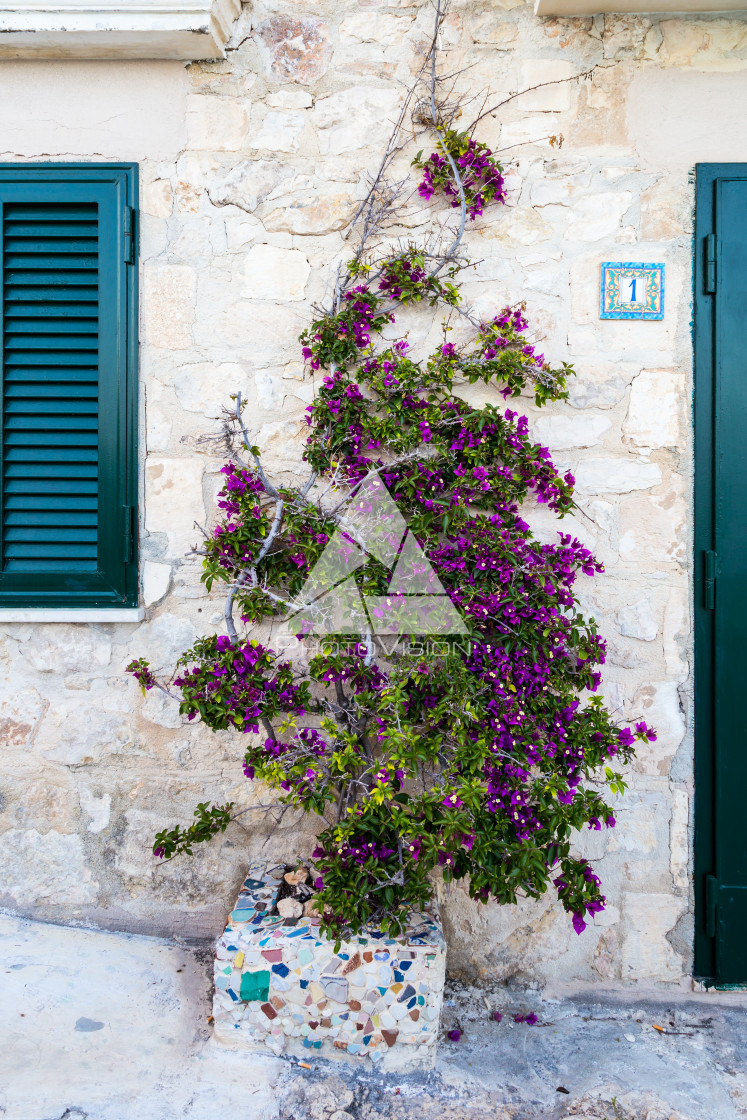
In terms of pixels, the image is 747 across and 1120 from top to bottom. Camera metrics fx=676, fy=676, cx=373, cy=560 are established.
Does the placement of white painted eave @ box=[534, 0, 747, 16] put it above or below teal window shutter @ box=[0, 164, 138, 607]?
above

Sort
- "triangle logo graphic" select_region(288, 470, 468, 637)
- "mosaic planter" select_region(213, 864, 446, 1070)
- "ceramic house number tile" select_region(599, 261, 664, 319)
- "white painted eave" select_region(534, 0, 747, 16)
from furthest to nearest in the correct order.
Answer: "ceramic house number tile" select_region(599, 261, 664, 319) < "white painted eave" select_region(534, 0, 747, 16) < "triangle logo graphic" select_region(288, 470, 468, 637) < "mosaic planter" select_region(213, 864, 446, 1070)

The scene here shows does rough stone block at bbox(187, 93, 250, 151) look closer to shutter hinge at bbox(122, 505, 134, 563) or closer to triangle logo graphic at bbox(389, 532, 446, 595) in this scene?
shutter hinge at bbox(122, 505, 134, 563)

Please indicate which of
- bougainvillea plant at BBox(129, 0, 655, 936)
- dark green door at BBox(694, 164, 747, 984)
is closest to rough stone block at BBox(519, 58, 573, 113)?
bougainvillea plant at BBox(129, 0, 655, 936)

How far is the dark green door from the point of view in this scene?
2.19 meters

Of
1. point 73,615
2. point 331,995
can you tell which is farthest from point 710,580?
point 73,615

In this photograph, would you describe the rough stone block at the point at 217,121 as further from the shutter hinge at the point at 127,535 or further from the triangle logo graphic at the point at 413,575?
the triangle logo graphic at the point at 413,575

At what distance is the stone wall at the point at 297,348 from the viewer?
2199mm

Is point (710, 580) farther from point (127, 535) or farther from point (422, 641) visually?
point (127, 535)

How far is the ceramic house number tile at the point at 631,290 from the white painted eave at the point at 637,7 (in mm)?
777

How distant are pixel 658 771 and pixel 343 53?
8.45ft

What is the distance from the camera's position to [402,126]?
2.23m

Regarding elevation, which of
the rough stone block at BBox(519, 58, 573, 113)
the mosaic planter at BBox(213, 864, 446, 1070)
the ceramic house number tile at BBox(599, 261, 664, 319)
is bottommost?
the mosaic planter at BBox(213, 864, 446, 1070)

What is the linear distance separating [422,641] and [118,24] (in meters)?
2.11

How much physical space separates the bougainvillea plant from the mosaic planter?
3.7 inches
